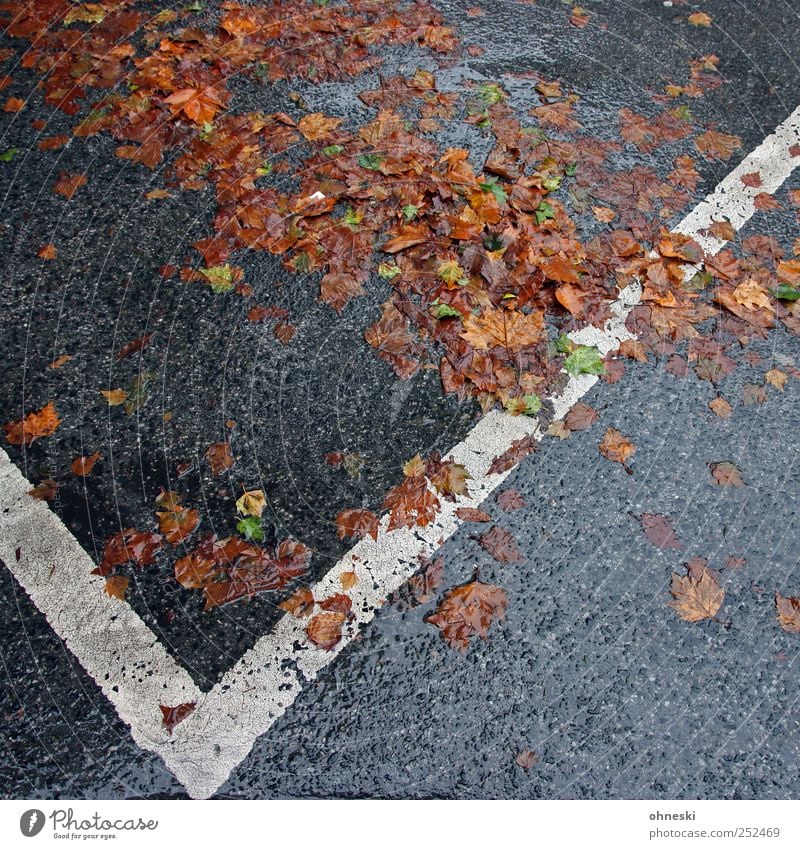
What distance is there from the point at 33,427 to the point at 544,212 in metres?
2.42

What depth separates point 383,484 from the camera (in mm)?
2674

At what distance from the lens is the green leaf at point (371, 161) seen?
11.6 feet

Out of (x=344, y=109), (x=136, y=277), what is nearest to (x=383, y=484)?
(x=136, y=277)

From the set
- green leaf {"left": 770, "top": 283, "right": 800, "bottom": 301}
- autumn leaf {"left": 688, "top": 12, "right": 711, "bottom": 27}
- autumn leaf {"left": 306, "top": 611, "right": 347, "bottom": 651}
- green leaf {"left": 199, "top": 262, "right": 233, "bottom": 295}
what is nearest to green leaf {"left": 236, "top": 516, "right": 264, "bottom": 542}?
autumn leaf {"left": 306, "top": 611, "right": 347, "bottom": 651}

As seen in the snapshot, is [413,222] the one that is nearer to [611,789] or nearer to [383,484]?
[383,484]

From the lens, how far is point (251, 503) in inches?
104

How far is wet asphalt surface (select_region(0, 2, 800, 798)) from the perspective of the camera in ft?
7.19

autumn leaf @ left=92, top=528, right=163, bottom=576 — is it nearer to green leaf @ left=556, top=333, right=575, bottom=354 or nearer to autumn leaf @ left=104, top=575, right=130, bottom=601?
autumn leaf @ left=104, top=575, right=130, bottom=601

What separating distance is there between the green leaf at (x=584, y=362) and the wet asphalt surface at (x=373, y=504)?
10cm

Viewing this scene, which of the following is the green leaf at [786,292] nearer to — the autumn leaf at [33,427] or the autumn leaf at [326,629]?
the autumn leaf at [326,629]

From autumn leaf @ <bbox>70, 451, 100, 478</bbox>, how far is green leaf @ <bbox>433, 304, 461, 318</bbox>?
1473mm

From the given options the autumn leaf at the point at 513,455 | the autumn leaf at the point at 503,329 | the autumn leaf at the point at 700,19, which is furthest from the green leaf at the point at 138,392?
the autumn leaf at the point at 700,19

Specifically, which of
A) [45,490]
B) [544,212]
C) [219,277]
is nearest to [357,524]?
[45,490]

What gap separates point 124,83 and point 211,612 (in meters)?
3.08
